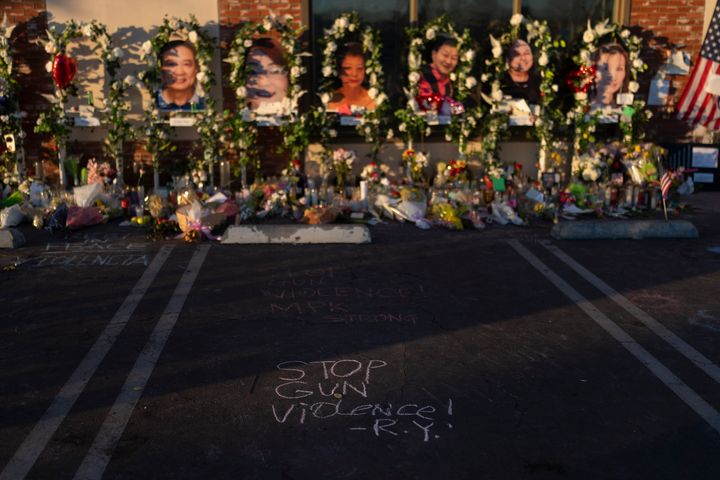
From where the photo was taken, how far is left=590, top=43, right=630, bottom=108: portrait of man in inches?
501

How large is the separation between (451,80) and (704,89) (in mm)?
4645

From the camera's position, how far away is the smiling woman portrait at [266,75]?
1209 centimetres

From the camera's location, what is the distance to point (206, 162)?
12.2 metres

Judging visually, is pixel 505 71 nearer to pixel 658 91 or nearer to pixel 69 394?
pixel 658 91

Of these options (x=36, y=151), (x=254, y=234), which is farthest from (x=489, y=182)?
(x=36, y=151)

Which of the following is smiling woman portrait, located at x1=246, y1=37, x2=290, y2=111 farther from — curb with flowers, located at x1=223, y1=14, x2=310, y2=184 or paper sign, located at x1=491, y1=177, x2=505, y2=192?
paper sign, located at x1=491, y1=177, x2=505, y2=192

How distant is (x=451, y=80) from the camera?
40.5ft

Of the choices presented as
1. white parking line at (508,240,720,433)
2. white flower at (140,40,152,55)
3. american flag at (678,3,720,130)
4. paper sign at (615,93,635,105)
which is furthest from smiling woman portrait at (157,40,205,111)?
american flag at (678,3,720,130)

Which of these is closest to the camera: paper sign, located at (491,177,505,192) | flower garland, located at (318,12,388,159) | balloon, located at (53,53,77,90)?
balloon, located at (53,53,77,90)

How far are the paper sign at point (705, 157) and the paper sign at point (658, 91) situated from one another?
1.04 metres

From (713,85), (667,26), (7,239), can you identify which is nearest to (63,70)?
(7,239)

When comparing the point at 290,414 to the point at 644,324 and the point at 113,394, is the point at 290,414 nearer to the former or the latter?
the point at 113,394

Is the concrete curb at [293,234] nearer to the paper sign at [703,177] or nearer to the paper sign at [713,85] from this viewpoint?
the paper sign at [703,177]

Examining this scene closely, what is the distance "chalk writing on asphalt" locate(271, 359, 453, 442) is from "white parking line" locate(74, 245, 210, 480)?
0.95 metres
